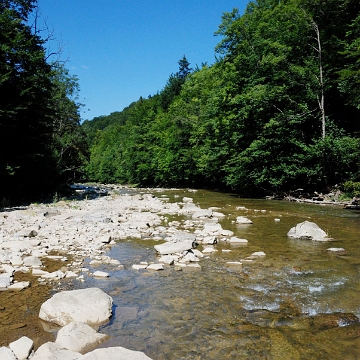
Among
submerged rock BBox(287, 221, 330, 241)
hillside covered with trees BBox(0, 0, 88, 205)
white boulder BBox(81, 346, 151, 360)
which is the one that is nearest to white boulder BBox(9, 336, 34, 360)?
white boulder BBox(81, 346, 151, 360)

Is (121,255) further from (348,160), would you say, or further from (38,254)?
(348,160)

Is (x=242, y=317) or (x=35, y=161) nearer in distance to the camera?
(x=242, y=317)

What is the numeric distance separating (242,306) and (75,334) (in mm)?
2434

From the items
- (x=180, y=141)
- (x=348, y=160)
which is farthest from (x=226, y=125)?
(x=180, y=141)

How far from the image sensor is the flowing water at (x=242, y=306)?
3672 mm

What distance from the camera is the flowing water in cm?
367

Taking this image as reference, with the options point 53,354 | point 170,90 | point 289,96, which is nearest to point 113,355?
point 53,354

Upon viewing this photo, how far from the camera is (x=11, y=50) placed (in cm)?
1572

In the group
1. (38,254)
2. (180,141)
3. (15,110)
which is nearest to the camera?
(38,254)

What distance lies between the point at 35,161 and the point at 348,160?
57.6 feet

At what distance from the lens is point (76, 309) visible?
421 centimetres

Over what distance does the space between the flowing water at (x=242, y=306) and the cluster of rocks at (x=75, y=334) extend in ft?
0.78

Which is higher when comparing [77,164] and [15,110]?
[15,110]

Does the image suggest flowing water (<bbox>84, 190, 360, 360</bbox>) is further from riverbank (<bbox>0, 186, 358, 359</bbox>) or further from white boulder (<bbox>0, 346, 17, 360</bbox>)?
white boulder (<bbox>0, 346, 17, 360</bbox>)
